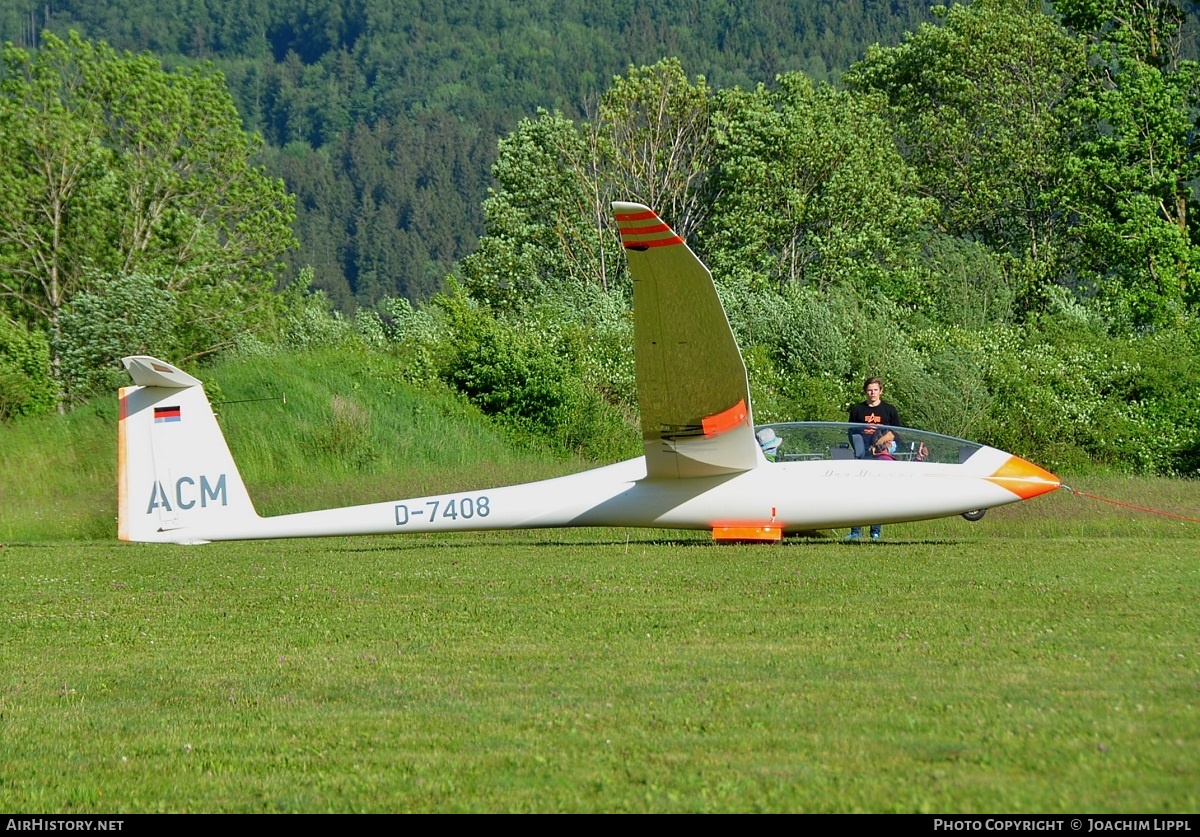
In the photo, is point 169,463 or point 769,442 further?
point 769,442

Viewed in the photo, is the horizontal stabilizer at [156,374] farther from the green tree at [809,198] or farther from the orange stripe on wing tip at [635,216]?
the green tree at [809,198]

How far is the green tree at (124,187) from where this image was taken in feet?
133

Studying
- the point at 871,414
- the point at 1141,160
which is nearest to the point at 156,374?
the point at 871,414

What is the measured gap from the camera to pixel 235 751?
5953 millimetres

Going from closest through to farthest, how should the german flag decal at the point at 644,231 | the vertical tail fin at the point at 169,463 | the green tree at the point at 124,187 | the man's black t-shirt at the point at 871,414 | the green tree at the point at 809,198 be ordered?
the german flag decal at the point at 644,231 → the vertical tail fin at the point at 169,463 → the man's black t-shirt at the point at 871,414 → the green tree at the point at 124,187 → the green tree at the point at 809,198

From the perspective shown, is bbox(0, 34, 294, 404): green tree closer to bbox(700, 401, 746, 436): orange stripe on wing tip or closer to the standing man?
the standing man

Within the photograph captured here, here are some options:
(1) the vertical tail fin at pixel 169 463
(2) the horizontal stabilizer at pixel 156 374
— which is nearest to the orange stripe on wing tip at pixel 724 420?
(1) the vertical tail fin at pixel 169 463

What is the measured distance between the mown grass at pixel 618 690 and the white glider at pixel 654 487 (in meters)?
2.10

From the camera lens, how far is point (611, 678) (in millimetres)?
7258

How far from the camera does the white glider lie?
49.2 ft

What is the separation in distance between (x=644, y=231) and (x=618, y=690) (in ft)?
17.1

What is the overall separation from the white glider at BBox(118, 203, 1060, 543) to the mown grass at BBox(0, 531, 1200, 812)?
2.10 m

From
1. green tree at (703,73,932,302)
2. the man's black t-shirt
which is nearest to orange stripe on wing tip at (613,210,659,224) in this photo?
the man's black t-shirt

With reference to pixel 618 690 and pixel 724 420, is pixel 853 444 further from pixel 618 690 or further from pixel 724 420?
pixel 618 690
